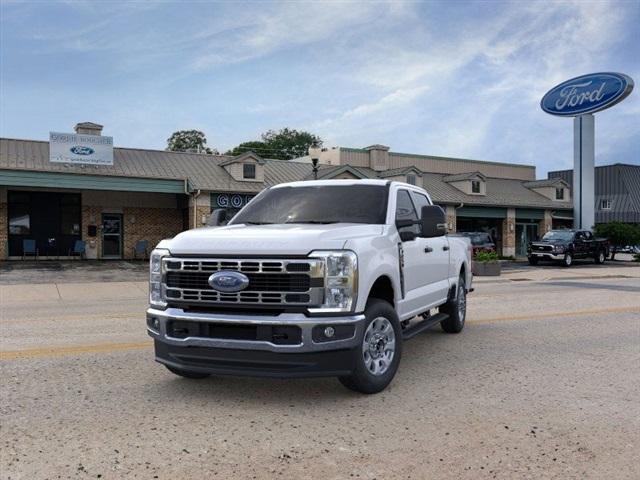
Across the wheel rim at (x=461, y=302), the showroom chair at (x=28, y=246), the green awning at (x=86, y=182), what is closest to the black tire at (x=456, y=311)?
the wheel rim at (x=461, y=302)

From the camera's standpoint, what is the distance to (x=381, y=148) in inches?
1558

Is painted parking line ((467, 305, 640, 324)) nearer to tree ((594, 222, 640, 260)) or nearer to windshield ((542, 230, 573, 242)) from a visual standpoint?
windshield ((542, 230, 573, 242))

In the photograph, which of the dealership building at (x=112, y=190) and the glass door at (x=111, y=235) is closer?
the dealership building at (x=112, y=190)

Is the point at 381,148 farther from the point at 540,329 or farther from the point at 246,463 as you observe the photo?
the point at 246,463

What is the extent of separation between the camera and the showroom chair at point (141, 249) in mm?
28828

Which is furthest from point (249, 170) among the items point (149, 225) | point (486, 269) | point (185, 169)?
point (486, 269)

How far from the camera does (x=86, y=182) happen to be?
25.6m

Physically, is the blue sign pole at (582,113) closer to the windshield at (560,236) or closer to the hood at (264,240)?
the windshield at (560,236)

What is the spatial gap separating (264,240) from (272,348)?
870 mm

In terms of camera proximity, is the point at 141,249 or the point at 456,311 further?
the point at 141,249

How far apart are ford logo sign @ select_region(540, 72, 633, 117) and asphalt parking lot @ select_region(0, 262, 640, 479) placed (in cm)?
2879

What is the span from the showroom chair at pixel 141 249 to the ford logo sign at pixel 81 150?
16.1 ft

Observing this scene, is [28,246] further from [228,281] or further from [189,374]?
[228,281]

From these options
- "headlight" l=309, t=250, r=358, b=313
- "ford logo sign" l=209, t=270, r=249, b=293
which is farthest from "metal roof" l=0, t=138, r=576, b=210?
"headlight" l=309, t=250, r=358, b=313
